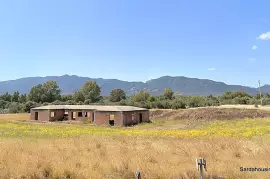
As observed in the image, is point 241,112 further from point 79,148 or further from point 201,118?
point 79,148

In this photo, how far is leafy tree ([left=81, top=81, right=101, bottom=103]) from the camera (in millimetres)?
119438

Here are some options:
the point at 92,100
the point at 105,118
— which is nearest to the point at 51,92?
the point at 92,100

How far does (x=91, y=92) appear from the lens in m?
122

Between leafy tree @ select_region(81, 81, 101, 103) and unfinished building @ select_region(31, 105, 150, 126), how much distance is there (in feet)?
182

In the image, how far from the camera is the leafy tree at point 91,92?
119438 mm

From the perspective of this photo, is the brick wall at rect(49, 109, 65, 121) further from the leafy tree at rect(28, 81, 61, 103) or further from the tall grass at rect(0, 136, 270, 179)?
the leafy tree at rect(28, 81, 61, 103)

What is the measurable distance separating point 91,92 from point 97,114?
228ft

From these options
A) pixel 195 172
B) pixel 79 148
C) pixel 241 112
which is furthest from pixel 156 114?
pixel 195 172

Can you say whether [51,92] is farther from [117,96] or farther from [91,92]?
[117,96]

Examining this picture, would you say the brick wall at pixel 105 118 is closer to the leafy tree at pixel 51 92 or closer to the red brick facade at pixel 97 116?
the red brick facade at pixel 97 116

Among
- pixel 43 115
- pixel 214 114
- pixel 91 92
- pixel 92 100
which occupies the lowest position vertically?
pixel 214 114

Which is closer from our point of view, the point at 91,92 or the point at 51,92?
the point at 51,92

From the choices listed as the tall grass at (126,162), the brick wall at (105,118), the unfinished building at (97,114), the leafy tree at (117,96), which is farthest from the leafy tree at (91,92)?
the tall grass at (126,162)

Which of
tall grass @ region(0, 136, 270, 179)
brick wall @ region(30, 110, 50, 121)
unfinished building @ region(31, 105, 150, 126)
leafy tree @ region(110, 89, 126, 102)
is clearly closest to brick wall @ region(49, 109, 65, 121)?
unfinished building @ region(31, 105, 150, 126)
